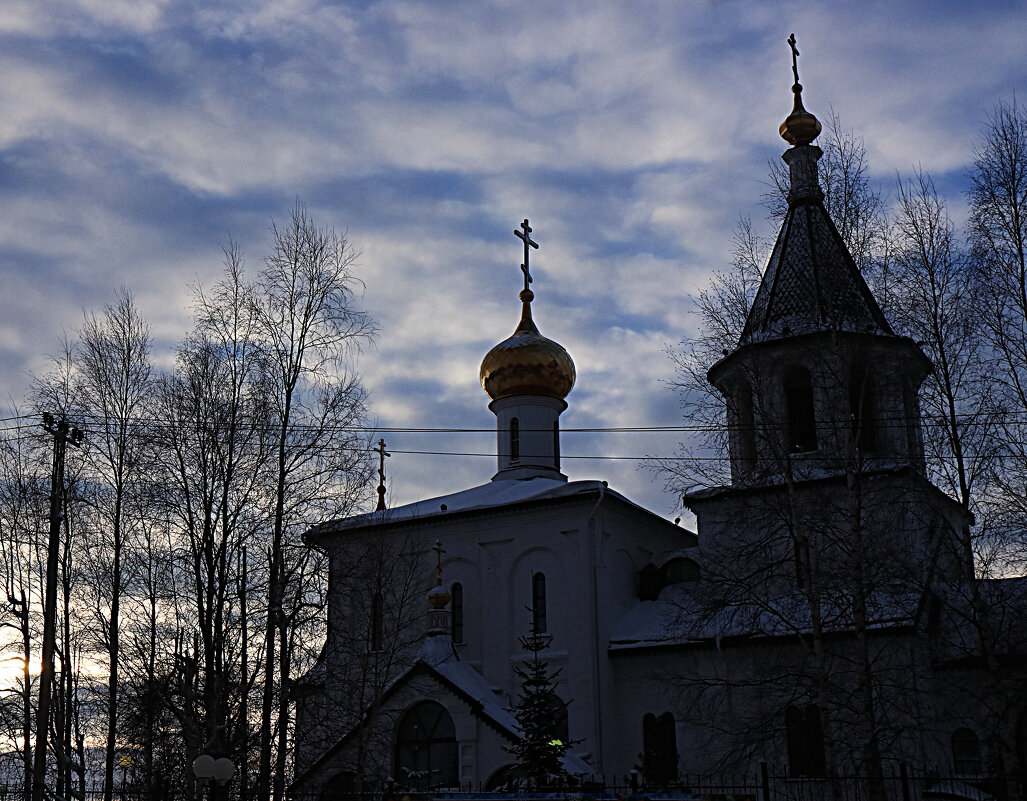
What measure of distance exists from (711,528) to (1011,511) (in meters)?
9.86

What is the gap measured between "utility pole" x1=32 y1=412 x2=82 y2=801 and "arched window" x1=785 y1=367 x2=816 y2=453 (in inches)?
500

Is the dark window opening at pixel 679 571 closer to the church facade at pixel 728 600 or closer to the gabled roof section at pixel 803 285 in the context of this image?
the church facade at pixel 728 600

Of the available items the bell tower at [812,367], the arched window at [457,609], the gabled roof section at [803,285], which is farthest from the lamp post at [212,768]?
the arched window at [457,609]

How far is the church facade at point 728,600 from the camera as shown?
16203 millimetres

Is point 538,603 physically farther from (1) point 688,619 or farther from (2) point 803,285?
(2) point 803,285

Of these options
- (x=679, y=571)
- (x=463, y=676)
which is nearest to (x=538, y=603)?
(x=463, y=676)

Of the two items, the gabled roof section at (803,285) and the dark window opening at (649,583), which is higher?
the gabled roof section at (803,285)

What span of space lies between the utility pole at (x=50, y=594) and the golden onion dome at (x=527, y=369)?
511 inches

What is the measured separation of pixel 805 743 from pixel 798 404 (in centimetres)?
629

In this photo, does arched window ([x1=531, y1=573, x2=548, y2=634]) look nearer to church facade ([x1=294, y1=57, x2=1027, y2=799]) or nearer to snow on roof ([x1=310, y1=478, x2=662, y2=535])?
church facade ([x1=294, y1=57, x2=1027, y2=799])

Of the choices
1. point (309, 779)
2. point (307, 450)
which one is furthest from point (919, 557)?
point (309, 779)

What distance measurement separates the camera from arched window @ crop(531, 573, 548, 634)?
24.3m

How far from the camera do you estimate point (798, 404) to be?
21828mm

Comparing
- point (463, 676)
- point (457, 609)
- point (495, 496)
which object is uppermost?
point (495, 496)
